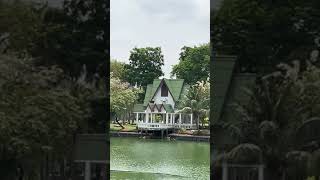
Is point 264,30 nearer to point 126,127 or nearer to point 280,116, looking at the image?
point 280,116

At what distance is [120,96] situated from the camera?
6.93 metres

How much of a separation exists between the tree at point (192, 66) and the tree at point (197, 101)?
127mm

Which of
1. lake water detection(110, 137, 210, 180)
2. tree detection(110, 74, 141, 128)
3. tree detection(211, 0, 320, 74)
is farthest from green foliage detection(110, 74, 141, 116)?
tree detection(211, 0, 320, 74)

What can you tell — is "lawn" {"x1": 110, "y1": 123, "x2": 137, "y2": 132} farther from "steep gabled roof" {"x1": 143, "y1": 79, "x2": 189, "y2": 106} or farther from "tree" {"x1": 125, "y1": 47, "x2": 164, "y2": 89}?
"tree" {"x1": 125, "y1": 47, "x2": 164, "y2": 89}

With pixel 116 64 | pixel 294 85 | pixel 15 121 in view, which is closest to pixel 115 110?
pixel 116 64

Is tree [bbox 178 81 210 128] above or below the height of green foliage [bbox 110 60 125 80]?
below

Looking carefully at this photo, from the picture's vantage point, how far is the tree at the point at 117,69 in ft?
22.9

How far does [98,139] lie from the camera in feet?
18.0

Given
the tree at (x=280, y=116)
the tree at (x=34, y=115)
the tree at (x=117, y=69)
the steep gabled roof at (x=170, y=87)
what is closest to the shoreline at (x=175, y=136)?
the steep gabled roof at (x=170, y=87)

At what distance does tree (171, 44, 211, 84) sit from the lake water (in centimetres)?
102

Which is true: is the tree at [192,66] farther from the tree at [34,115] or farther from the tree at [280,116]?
the tree at [34,115]

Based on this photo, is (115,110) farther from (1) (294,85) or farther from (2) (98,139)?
(1) (294,85)

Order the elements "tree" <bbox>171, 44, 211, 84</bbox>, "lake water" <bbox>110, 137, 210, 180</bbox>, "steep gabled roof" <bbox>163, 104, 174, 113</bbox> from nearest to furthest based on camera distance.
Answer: "lake water" <bbox>110, 137, 210, 180</bbox>
"tree" <bbox>171, 44, 211, 84</bbox>
"steep gabled roof" <bbox>163, 104, 174, 113</bbox>

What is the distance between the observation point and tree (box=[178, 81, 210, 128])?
7.45m
